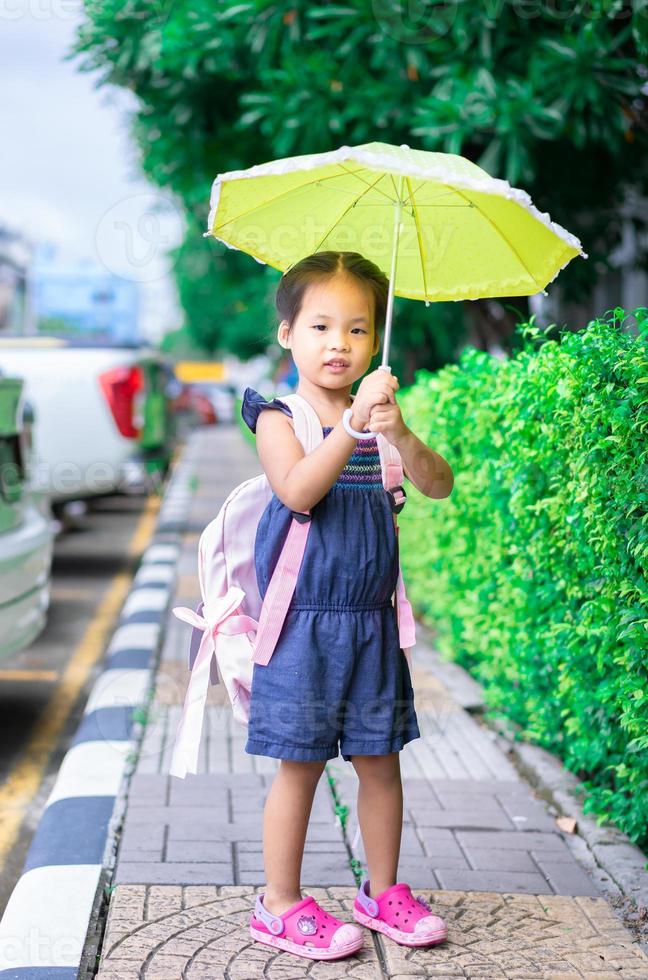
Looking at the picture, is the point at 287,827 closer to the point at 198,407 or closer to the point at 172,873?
the point at 172,873

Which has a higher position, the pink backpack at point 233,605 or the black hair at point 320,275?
the black hair at point 320,275

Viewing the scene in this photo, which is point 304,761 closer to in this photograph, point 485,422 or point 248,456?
point 485,422

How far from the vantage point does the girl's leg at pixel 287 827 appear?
115 inches

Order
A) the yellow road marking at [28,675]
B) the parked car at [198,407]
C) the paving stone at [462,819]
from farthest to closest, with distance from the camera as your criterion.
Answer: the parked car at [198,407] → the yellow road marking at [28,675] → the paving stone at [462,819]

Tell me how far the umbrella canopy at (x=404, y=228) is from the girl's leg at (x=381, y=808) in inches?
46.2

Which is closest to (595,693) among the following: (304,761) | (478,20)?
(304,761)

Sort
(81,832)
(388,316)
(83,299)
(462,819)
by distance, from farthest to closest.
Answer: (83,299) < (462,819) < (81,832) < (388,316)

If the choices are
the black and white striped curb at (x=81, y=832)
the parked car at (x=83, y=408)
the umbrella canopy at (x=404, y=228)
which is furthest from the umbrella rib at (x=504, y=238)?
the parked car at (x=83, y=408)

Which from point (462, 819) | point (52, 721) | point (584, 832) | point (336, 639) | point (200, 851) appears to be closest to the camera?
point (336, 639)

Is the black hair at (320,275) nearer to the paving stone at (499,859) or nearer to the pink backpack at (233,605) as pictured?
the pink backpack at (233,605)

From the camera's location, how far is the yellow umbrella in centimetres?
289

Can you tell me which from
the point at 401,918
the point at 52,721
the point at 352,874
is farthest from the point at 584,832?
the point at 52,721

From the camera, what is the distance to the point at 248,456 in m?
24.3

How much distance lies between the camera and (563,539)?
3850mm
